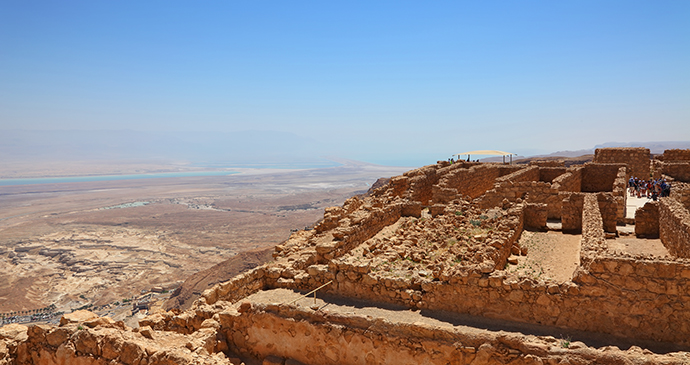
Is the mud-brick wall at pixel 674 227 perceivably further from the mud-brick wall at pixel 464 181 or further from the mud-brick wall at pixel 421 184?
the mud-brick wall at pixel 421 184

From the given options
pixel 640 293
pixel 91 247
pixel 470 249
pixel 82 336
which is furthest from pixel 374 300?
pixel 91 247

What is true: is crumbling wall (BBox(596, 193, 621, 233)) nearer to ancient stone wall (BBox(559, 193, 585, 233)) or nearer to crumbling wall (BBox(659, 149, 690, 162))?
ancient stone wall (BBox(559, 193, 585, 233))

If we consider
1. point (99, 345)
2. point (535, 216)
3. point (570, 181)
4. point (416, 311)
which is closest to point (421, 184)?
point (535, 216)

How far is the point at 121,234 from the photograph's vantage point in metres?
62.9

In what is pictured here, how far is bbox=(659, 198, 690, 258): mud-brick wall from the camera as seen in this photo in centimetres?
831

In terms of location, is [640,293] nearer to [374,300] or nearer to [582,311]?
[582,311]

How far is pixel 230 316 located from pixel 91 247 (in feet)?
185

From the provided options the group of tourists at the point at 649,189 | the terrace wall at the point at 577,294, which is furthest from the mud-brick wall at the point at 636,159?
the terrace wall at the point at 577,294

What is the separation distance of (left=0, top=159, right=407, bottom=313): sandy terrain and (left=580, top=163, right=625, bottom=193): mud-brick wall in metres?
33.9

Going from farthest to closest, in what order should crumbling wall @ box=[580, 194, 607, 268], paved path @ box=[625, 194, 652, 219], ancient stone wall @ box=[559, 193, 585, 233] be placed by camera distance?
paved path @ box=[625, 194, 652, 219] < ancient stone wall @ box=[559, 193, 585, 233] < crumbling wall @ box=[580, 194, 607, 268]

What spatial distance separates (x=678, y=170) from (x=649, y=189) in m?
6.05

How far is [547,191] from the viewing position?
14.6 meters

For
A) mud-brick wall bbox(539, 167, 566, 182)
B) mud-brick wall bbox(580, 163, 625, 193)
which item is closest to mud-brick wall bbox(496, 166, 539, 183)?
mud-brick wall bbox(539, 167, 566, 182)

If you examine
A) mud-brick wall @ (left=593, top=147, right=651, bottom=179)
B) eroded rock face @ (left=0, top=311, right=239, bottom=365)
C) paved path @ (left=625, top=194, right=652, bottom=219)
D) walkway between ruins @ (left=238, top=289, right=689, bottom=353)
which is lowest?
eroded rock face @ (left=0, top=311, right=239, bottom=365)
